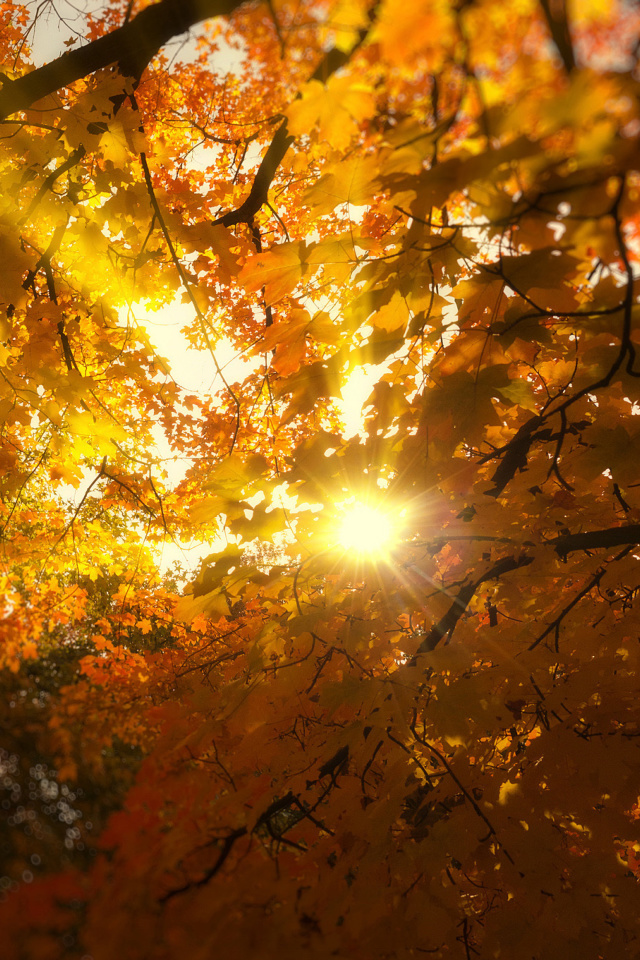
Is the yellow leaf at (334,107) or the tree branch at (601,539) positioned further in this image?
the tree branch at (601,539)

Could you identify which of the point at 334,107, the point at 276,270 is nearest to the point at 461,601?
the point at 276,270

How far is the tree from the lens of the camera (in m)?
0.87

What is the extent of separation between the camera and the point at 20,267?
2283mm

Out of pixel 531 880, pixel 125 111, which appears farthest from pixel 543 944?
pixel 125 111

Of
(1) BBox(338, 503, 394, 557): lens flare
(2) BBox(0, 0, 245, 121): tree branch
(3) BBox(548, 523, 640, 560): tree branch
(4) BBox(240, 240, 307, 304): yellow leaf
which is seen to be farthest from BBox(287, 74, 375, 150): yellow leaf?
(3) BBox(548, 523, 640, 560): tree branch

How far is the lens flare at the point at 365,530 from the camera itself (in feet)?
6.46

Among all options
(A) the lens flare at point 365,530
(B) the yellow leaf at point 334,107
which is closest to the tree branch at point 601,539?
(A) the lens flare at point 365,530

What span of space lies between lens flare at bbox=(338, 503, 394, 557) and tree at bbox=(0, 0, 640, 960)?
25 mm

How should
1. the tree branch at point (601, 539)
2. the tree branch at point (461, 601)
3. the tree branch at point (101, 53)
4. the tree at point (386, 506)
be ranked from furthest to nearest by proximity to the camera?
the tree branch at point (461, 601) < the tree branch at point (601, 539) < the tree branch at point (101, 53) < the tree at point (386, 506)

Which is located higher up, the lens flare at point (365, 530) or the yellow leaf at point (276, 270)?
the yellow leaf at point (276, 270)

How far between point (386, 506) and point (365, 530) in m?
0.15

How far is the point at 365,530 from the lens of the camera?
2.05 m

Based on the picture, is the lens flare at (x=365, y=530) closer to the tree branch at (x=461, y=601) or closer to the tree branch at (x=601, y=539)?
the tree branch at (x=461, y=601)

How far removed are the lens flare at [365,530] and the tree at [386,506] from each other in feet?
0.08
